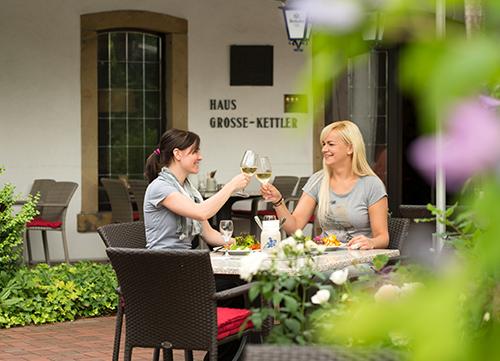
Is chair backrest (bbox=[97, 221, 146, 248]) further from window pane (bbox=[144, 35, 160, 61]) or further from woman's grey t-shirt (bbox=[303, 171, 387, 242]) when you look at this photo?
window pane (bbox=[144, 35, 160, 61])

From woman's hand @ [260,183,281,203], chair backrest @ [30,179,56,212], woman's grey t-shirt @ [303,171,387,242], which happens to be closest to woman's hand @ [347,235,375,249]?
woman's grey t-shirt @ [303,171,387,242]

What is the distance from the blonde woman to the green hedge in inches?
109

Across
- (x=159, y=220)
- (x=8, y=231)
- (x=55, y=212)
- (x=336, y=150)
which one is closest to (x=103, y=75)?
(x=55, y=212)

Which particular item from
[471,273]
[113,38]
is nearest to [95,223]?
[113,38]

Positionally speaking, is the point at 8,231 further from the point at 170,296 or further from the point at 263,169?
the point at 170,296

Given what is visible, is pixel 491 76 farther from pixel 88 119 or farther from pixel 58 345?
pixel 88 119

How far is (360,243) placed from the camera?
558cm

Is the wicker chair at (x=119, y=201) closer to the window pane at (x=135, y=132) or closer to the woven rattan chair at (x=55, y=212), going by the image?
the woven rattan chair at (x=55, y=212)

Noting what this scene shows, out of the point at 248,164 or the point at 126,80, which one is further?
the point at 126,80

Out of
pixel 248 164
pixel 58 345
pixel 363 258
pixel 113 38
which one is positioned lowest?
pixel 58 345

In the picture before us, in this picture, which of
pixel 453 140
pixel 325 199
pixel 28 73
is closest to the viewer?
pixel 453 140

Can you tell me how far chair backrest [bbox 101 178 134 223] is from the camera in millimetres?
11508

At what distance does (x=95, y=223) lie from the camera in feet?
40.7

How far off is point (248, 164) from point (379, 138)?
284 inches
